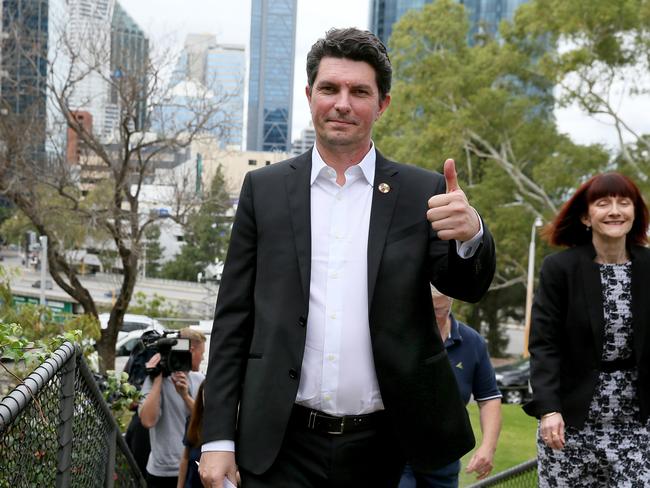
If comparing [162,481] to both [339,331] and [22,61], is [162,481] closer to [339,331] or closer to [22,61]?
[339,331]

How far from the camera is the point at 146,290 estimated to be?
56031mm

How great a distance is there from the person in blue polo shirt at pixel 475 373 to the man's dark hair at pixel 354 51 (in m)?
1.46

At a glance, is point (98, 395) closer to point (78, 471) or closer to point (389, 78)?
point (78, 471)

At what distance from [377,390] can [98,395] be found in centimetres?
134

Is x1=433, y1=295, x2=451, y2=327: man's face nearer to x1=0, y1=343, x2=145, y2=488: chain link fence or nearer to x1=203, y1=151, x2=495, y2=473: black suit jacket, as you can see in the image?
x1=203, y1=151, x2=495, y2=473: black suit jacket

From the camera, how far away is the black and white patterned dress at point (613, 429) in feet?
10.9

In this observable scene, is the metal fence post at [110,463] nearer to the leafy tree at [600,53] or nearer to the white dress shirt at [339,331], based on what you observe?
the white dress shirt at [339,331]

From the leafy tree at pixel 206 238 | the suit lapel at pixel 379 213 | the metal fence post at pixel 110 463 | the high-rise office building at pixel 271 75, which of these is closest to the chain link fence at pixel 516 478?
the metal fence post at pixel 110 463

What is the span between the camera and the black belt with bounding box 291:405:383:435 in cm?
231

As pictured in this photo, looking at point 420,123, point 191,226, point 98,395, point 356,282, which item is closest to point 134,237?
point 191,226

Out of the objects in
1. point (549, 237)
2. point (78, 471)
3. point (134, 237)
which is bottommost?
point (134, 237)

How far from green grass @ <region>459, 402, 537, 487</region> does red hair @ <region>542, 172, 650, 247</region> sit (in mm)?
3221

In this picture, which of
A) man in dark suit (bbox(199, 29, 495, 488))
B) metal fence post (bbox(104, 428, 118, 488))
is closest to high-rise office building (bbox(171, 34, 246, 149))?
metal fence post (bbox(104, 428, 118, 488))

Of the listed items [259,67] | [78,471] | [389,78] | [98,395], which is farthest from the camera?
[259,67]
